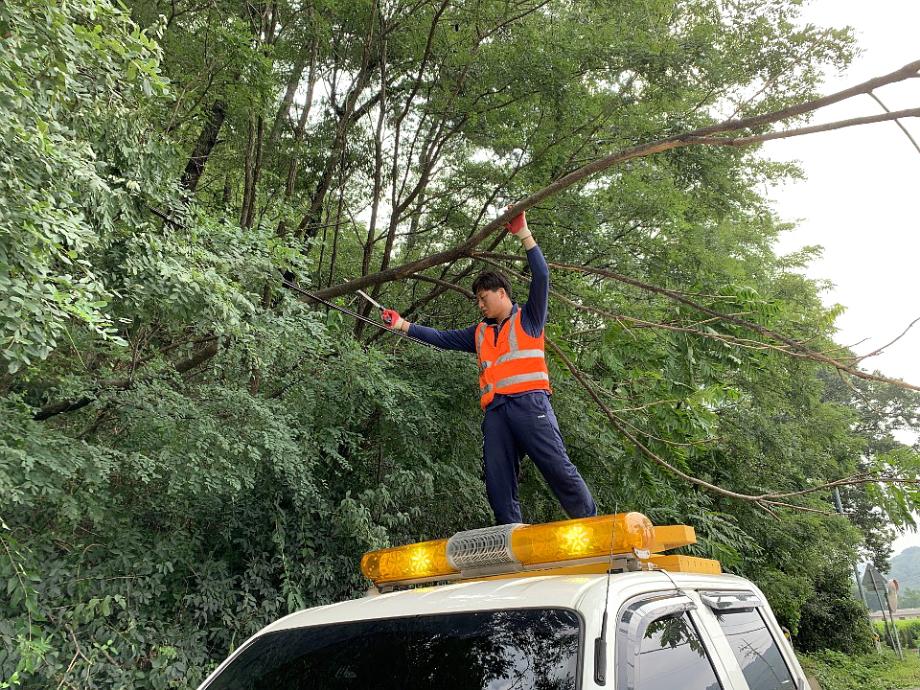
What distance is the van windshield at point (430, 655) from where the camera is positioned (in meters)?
2.32

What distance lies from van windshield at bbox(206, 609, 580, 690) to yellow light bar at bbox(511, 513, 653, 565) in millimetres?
455

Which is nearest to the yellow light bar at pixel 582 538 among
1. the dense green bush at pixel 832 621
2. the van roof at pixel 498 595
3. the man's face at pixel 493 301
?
the van roof at pixel 498 595

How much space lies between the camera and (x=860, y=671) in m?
19.3

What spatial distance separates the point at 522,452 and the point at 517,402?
35 cm

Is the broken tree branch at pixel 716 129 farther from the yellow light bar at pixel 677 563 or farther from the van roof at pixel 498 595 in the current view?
the van roof at pixel 498 595

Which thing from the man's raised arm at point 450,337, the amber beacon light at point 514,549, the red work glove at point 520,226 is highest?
the red work glove at point 520,226

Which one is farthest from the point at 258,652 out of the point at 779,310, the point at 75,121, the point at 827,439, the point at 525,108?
the point at 827,439

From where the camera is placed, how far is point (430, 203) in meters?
11.6

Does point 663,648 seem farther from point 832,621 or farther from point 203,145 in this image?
point 832,621

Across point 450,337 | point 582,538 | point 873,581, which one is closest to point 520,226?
point 450,337

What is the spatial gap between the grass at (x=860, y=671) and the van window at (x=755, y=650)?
14.3 metres

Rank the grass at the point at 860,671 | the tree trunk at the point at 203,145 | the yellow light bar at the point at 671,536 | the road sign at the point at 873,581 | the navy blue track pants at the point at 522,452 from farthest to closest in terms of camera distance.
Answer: the road sign at the point at 873,581 < the grass at the point at 860,671 < the tree trunk at the point at 203,145 < the navy blue track pants at the point at 522,452 < the yellow light bar at the point at 671,536

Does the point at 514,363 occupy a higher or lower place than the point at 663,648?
higher

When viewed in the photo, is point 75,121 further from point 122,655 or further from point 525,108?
point 525,108
